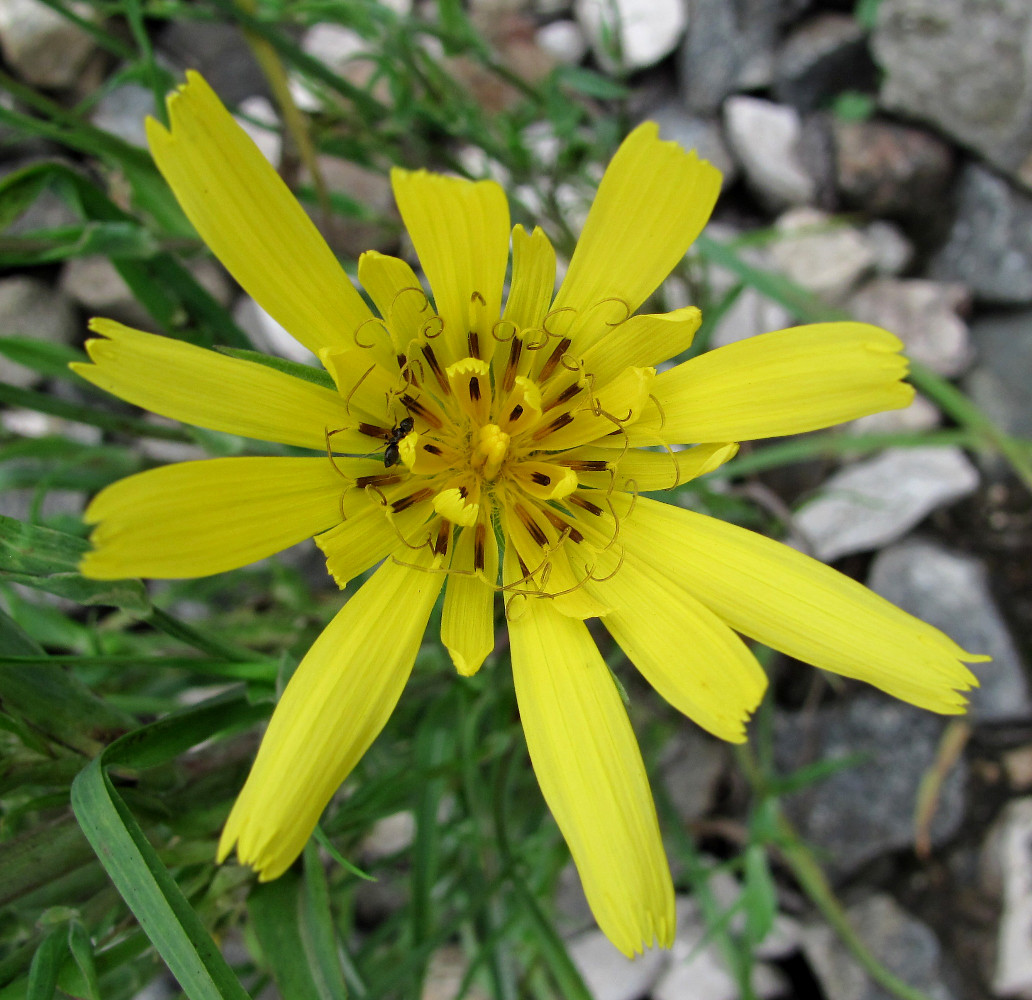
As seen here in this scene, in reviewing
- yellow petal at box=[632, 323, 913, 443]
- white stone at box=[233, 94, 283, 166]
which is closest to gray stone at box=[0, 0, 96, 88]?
white stone at box=[233, 94, 283, 166]

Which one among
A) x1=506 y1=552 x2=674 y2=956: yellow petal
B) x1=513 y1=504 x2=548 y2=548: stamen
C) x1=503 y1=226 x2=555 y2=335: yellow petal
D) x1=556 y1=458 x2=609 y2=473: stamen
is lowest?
x1=506 y1=552 x2=674 y2=956: yellow petal

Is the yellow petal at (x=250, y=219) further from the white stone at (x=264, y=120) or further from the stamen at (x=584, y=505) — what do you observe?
the white stone at (x=264, y=120)

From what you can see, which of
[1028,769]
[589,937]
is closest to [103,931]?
[589,937]

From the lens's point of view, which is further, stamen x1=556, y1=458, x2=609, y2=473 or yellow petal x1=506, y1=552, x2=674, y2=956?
stamen x1=556, y1=458, x2=609, y2=473

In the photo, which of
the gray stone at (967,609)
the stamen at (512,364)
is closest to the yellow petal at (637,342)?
the stamen at (512,364)

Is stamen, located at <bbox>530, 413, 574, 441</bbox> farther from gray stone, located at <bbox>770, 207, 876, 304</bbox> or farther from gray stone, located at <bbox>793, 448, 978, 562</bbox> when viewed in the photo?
gray stone, located at <bbox>770, 207, 876, 304</bbox>

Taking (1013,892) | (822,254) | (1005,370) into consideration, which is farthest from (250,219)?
(1013,892)

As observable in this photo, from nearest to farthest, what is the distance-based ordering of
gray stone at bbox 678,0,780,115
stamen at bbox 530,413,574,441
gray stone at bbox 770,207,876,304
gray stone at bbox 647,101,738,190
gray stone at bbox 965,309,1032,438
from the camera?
stamen at bbox 530,413,574,441
gray stone at bbox 965,309,1032,438
gray stone at bbox 770,207,876,304
gray stone at bbox 678,0,780,115
gray stone at bbox 647,101,738,190
